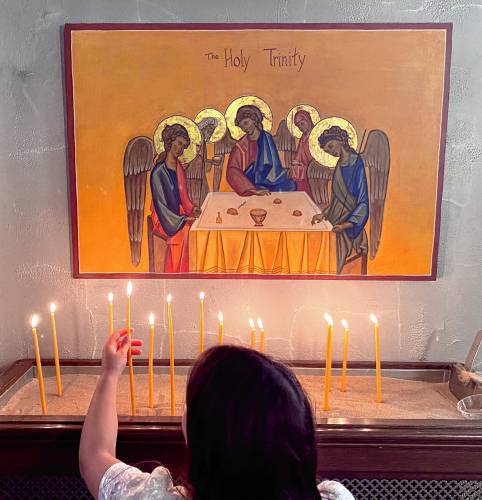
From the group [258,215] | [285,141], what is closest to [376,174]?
[285,141]

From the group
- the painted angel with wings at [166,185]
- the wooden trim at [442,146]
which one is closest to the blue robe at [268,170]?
the painted angel with wings at [166,185]

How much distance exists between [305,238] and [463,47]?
0.92m

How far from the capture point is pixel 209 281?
2254mm

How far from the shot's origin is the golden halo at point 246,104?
84.0 inches

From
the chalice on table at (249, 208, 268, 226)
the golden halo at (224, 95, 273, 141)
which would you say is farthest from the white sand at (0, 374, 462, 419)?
the golden halo at (224, 95, 273, 141)

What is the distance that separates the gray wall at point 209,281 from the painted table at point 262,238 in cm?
8

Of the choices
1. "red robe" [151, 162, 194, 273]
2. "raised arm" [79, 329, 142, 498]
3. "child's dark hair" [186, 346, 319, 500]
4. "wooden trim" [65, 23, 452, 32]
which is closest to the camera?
"child's dark hair" [186, 346, 319, 500]

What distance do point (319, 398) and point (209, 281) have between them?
636mm

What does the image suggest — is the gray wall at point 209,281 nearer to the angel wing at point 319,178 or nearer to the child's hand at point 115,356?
the angel wing at point 319,178

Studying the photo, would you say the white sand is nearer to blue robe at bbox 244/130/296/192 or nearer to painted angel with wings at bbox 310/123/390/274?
painted angel with wings at bbox 310/123/390/274

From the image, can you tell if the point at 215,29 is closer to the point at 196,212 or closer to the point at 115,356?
the point at 196,212

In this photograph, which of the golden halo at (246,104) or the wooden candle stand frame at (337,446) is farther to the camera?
the golden halo at (246,104)

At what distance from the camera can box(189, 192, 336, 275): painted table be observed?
7.18 feet

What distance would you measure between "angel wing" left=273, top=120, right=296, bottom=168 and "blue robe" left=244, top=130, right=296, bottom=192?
20mm
